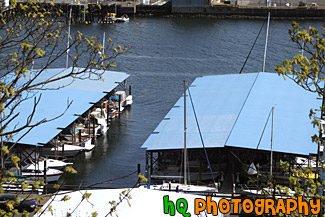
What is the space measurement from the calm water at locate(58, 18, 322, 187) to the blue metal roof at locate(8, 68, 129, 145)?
9.35ft

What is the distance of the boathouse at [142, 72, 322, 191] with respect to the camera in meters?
34.3

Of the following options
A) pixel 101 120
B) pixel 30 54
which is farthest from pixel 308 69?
pixel 101 120

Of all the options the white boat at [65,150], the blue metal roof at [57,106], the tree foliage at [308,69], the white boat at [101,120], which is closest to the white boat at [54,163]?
the blue metal roof at [57,106]

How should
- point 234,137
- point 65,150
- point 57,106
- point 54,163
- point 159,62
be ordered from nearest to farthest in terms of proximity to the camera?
point 234,137 → point 54,163 → point 65,150 → point 57,106 → point 159,62

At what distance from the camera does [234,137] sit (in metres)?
35.1

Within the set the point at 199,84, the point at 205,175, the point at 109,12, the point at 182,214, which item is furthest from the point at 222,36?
the point at 182,214

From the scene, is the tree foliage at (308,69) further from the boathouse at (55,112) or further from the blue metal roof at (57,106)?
the blue metal roof at (57,106)

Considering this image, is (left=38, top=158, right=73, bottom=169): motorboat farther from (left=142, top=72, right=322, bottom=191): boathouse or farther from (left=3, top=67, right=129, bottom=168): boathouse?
(left=142, top=72, right=322, bottom=191): boathouse

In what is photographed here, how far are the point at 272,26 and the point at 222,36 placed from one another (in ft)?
39.0

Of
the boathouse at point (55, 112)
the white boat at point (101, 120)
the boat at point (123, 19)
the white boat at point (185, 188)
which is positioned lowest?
the white boat at point (185, 188)

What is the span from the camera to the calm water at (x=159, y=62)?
40781mm

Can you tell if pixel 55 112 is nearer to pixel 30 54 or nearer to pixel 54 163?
pixel 54 163

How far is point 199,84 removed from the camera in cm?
4875

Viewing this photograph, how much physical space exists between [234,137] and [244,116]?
3.95m
